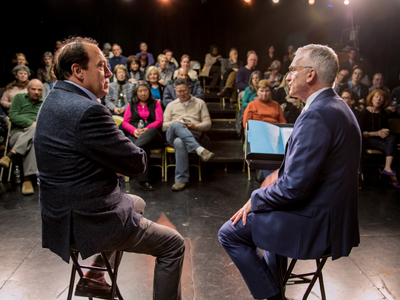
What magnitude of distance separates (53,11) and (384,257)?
8650 mm

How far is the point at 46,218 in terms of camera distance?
1.21 m

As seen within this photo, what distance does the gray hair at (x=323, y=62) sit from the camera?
1282 millimetres

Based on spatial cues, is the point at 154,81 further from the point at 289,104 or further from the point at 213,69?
the point at 213,69

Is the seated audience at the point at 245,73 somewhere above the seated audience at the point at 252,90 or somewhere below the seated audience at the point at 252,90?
above

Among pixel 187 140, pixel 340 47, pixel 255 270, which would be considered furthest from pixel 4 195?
pixel 340 47

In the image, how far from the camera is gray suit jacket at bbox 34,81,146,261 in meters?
1.10

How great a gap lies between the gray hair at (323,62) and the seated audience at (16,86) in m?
4.56

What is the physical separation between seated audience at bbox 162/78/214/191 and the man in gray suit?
2.40 metres

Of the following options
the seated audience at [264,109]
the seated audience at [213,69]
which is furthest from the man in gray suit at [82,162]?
the seated audience at [213,69]

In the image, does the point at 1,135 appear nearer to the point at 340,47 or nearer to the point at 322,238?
the point at 322,238

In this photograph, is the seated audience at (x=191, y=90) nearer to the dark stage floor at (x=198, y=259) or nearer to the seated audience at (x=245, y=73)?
the seated audience at (x=245, y=73)

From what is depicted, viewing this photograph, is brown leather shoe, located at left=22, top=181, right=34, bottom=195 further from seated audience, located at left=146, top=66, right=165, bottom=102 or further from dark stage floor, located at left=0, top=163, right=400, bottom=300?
seated audience, located at left=146, top=66, right=165, bottom=102

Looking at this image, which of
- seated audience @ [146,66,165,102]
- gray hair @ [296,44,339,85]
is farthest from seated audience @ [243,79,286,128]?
gray hair @ [296,44,339,85]

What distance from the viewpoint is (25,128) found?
3.93 m
